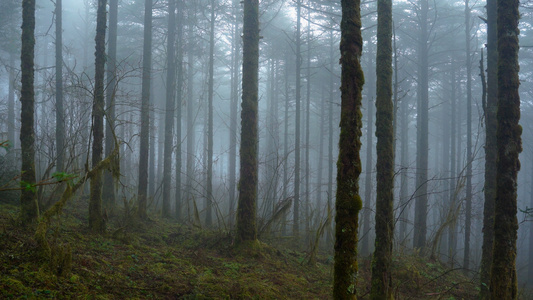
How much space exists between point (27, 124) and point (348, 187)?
260 inches

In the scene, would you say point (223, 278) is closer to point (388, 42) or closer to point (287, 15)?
point (388, 42)

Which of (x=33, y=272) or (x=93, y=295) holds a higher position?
→ (x=33, y=272)

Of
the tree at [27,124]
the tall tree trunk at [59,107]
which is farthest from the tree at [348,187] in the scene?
the tall tree trunk at [59,107]

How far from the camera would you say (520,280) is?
2291 centimetres

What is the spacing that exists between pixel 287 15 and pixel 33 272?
2384 centimetres

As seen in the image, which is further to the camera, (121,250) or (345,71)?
(121,250)

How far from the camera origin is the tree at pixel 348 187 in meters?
3.55

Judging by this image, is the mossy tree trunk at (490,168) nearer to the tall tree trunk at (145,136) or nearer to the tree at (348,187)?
the tree at (348,187)

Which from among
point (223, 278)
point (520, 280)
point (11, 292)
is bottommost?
point (520, 280)

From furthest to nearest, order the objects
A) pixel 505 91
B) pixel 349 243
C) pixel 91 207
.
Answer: pixel 91 207 < pixel 505 91 < pixel 349 243

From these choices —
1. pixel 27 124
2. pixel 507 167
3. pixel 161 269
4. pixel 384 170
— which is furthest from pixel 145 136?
pixel 507 167

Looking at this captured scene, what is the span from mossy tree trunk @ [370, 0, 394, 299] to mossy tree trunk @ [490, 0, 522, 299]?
1.65m

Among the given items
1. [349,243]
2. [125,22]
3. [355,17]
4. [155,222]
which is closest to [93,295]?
[349,243]

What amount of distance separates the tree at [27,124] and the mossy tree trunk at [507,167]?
846 centimetres
